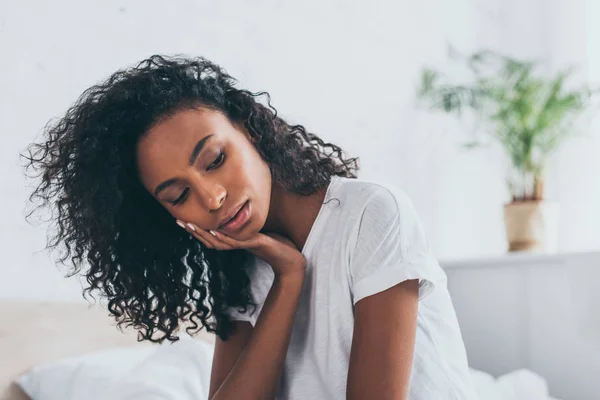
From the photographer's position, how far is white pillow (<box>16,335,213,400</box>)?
1198 millimetres

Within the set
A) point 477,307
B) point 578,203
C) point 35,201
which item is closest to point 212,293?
point 35,201

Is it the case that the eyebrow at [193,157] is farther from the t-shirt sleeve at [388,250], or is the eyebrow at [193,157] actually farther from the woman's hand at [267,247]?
the t-shirt sleeve at [388,250]

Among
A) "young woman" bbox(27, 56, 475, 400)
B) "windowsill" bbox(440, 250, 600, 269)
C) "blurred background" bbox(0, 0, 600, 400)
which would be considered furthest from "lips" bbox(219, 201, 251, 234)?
"windowsill" bbox(440, 250, 600, 269)

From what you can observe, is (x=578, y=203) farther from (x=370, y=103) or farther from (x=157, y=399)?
(x=157, y=399)

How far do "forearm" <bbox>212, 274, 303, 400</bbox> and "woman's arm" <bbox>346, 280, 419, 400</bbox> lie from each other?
0.13 m

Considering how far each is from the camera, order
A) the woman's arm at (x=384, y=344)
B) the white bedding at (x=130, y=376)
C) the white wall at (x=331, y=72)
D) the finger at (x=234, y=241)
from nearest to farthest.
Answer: the woman's arm at (x=384, y=344) < the finger at (x=234, y=241) < the white bedding at (x=130, y=376) < the white wall at (x=331, y=72)

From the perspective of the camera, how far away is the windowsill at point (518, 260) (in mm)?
1716

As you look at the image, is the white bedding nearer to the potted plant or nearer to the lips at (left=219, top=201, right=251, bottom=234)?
the lips at (left=219, top=201, right=251, bottom=234)

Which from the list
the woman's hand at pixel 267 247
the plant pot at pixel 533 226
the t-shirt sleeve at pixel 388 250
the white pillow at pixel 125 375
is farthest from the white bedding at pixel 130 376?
the plant pot at pixel 533 226

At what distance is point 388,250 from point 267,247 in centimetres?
18

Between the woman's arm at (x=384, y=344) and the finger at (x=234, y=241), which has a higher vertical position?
the finger at (x=234, y=241)

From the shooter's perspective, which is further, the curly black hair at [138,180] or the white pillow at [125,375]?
the white pillow at [125,375]

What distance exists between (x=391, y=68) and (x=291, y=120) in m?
0.47

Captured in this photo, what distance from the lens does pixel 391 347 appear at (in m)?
0.93
